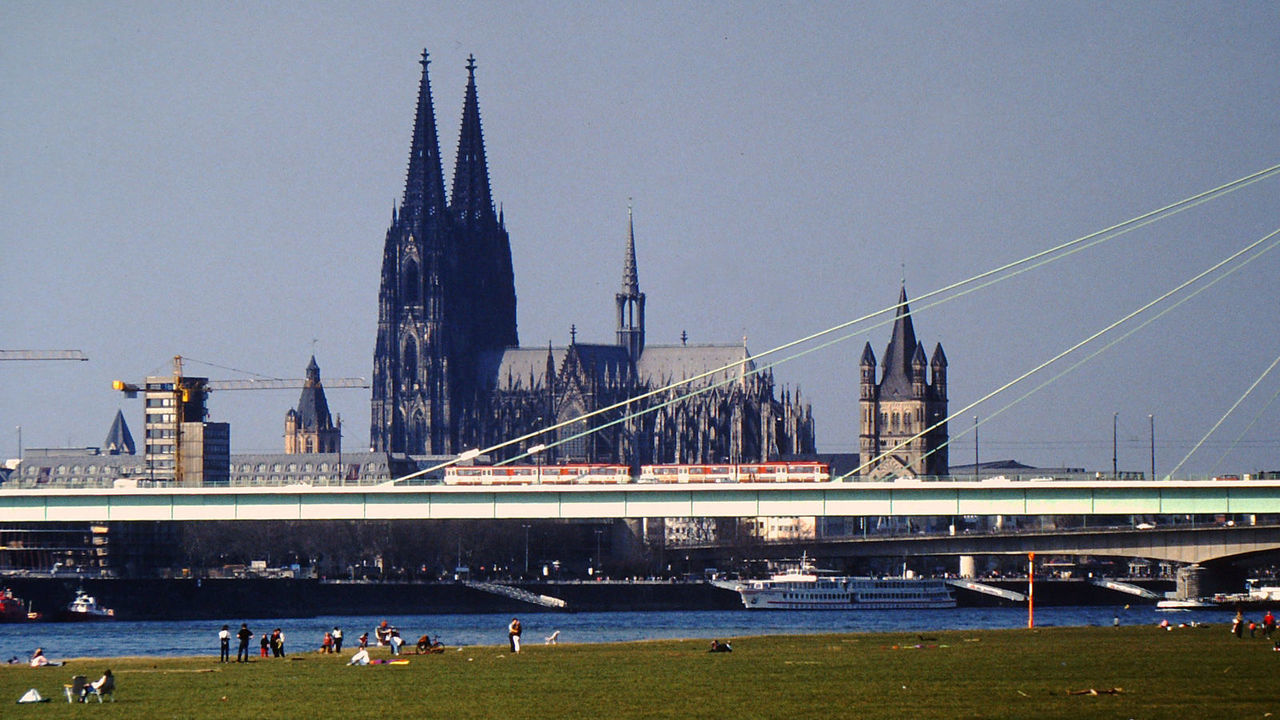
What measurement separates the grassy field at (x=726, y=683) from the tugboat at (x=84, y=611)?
5922 cm

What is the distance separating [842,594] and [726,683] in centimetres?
10342

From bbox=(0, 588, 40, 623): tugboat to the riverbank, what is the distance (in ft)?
6.04

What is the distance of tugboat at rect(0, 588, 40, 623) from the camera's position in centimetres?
12138

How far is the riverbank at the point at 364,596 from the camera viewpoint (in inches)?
5162

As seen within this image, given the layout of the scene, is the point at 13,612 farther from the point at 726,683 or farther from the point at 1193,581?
the point at 726,683

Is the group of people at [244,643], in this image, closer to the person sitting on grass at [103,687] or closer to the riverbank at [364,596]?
the person sitting on grass at [103,687]

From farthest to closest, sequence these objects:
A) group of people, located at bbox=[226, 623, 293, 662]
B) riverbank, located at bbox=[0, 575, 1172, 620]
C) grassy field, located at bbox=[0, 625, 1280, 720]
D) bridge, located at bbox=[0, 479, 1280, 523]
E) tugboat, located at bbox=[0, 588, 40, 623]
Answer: riverbank, located at bbox=[0, 575, 1172, 620] < tugboat, located at bbox=[0, 588, 40, 623] < bridge, located at bbox=[0, 479, 1280, 523] < group of people, located at bbox=[226, 623, 293, 662] < grassy field, located at bbox=[0, 625, 1280, 720]

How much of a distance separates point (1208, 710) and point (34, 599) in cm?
9809

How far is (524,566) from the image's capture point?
185875 millimetres

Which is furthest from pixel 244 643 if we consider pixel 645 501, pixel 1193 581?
pixel 1193 581

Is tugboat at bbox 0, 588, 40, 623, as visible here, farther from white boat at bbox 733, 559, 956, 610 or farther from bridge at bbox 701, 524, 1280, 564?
bridge at bbox 701, 524, 1280, 564

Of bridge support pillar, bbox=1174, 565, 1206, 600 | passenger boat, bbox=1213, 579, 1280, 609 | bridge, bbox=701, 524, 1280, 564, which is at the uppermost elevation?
bridge, bbox=701, 524, 1280, 564

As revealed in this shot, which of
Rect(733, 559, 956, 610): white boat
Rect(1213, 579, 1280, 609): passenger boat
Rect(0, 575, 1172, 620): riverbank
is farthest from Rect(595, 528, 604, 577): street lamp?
Rect(1213, 579, 1280, 609): passenger boat

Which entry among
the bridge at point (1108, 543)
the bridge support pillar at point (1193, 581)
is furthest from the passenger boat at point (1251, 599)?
the bridge at point (1108, 543)
